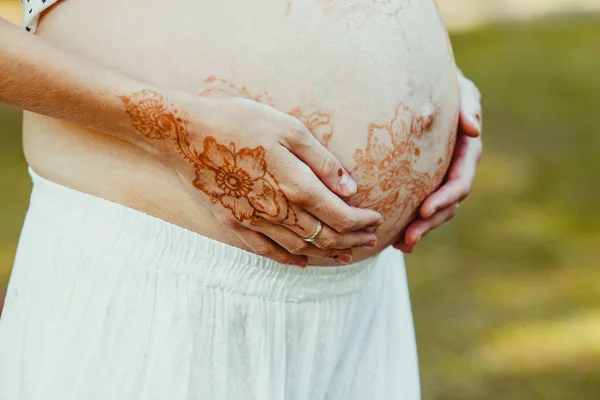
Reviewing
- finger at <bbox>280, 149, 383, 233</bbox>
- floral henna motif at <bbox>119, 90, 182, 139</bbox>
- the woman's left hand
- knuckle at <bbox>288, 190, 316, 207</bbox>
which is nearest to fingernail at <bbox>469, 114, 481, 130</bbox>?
the woman's left hand

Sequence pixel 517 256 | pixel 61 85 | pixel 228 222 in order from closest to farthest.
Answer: pixel 61 85 → pixel 228 222 → pixel 517 256

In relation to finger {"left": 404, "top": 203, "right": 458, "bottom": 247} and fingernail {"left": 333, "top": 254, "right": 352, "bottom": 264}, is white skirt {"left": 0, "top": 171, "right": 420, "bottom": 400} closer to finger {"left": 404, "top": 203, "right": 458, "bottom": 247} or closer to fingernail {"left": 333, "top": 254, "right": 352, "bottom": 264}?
fingernail {"left": 333, "top": 254, "right": 352, "bottom": 264}

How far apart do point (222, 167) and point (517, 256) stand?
3.09 m

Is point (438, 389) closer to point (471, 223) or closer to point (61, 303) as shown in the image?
point (471, 223)

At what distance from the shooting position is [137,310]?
1227mm

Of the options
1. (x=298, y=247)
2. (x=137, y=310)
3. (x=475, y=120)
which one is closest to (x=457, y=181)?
(x=475, y=120)

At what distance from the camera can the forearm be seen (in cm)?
110

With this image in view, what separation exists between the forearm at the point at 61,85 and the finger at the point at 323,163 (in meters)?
0.20

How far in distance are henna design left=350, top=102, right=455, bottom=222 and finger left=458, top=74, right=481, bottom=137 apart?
0.14 m

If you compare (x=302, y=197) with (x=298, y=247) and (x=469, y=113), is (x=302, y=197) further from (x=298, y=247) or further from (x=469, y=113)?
(x=469, y=113)

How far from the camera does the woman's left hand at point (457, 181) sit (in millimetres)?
1409

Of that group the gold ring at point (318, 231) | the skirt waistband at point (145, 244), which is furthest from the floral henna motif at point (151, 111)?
the gold ring at point (318, 231)

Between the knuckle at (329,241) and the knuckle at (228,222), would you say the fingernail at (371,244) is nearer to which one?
the knuckle at (329,241)

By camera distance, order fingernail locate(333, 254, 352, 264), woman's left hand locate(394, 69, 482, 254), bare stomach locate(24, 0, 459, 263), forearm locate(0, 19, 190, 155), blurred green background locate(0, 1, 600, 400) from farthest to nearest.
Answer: blurred green background locate(0, 1, 600, 400), woman's left hand locate(394, 69, 482, 254), fingernail locate(333, 254, 352, 264), bare stomach locate(24, 0, 459, 263), forearm locate(0, 19, 190, 155)
